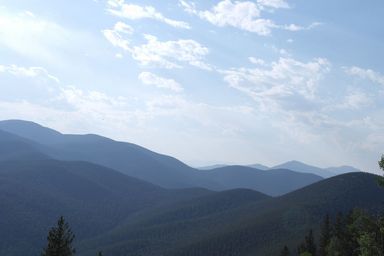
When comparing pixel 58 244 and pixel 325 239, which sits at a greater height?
pixel 58 244

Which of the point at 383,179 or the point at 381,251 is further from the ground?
the point at 383,179

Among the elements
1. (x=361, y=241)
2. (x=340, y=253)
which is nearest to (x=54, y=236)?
(x=361, y=241)

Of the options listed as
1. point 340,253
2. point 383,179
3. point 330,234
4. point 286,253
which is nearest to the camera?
point 383,179

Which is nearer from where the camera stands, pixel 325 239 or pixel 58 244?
pixel 58 244

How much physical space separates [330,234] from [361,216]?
2262 inches

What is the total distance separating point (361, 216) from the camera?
2184cm

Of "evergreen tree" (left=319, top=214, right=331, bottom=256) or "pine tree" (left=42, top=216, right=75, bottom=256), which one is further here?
"evergreen tree" (left=319, top=214, right=331, bottom=256)

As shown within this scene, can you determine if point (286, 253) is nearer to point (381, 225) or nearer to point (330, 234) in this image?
point (330, 234)

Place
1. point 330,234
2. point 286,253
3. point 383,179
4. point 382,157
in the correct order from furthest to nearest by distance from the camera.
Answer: point 286,253 < point 330,234 < point 382,157 < point 383,179

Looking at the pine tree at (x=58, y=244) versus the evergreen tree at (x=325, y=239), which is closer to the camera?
the pine tree at (x=58, y=244)

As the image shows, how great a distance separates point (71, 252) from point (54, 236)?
1.94 meters

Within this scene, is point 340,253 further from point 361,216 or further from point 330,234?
point 361,216

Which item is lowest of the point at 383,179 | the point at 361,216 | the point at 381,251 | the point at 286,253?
the point at 286,253

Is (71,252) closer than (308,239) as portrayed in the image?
Yes
